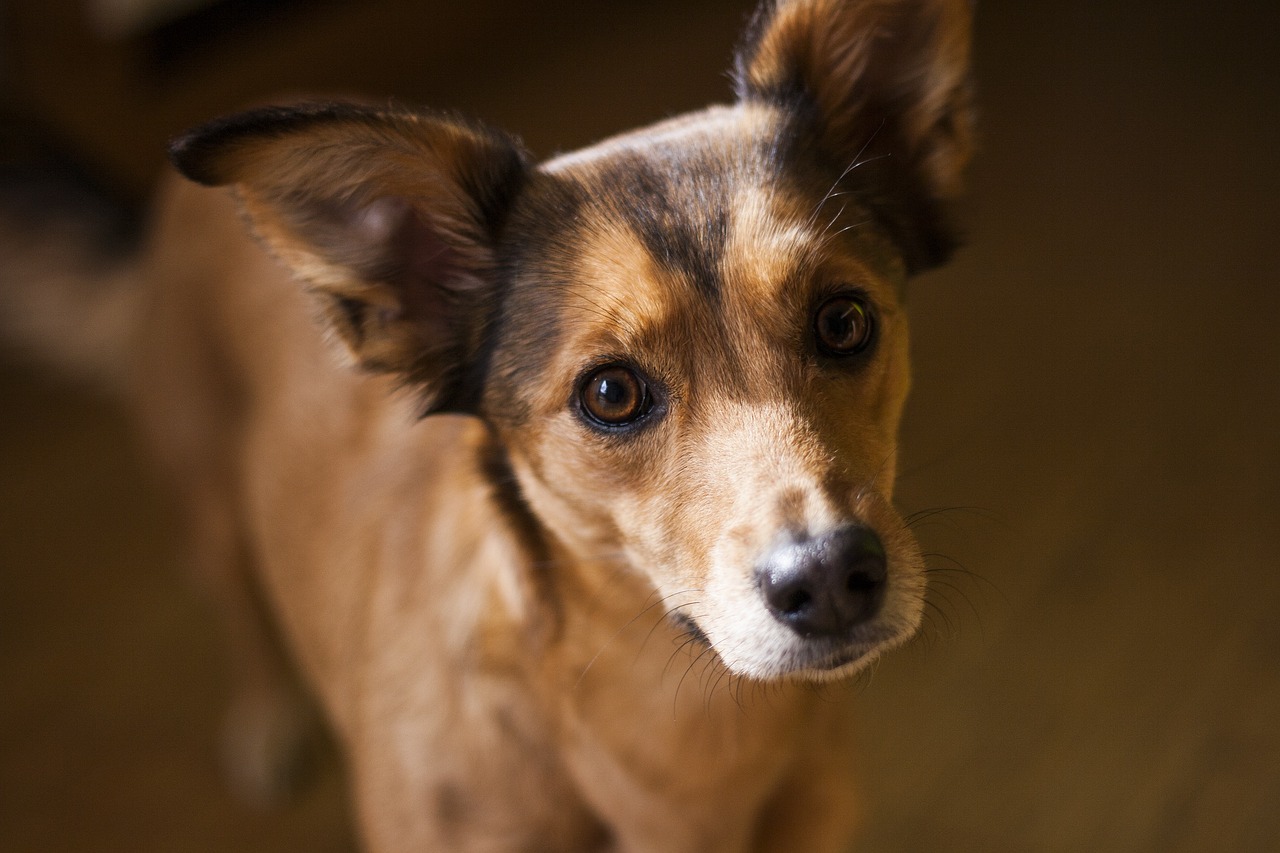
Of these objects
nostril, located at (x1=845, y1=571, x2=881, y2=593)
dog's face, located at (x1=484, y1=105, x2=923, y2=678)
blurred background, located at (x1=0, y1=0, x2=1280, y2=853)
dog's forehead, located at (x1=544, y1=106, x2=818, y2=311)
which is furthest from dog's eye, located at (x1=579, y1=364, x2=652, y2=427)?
blurred background, located at (x1=0, y1=0, x2=1280, y2=853)

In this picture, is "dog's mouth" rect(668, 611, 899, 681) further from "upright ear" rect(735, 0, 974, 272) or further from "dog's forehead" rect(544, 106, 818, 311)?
"upright ear" rect(735, 0, 974, 272)

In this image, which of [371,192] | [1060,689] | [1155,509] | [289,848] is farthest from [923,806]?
[371,192]

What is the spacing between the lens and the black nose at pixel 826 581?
3.88ft

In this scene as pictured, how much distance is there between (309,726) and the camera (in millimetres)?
2623

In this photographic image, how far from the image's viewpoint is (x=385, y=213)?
1443mm

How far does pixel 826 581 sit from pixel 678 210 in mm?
464

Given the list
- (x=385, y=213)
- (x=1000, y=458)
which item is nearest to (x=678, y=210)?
(x=385, y=213)

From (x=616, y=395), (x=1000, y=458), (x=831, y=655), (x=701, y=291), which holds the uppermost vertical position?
(x=701, y=291)

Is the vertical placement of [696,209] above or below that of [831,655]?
above

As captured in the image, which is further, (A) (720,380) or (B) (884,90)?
(B) (884,90)

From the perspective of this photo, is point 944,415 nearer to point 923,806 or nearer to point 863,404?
point 923,806

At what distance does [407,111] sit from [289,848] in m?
→ 1.66

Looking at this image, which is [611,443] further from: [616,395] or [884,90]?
[884,90]

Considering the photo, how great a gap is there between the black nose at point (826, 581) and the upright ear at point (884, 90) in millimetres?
504
